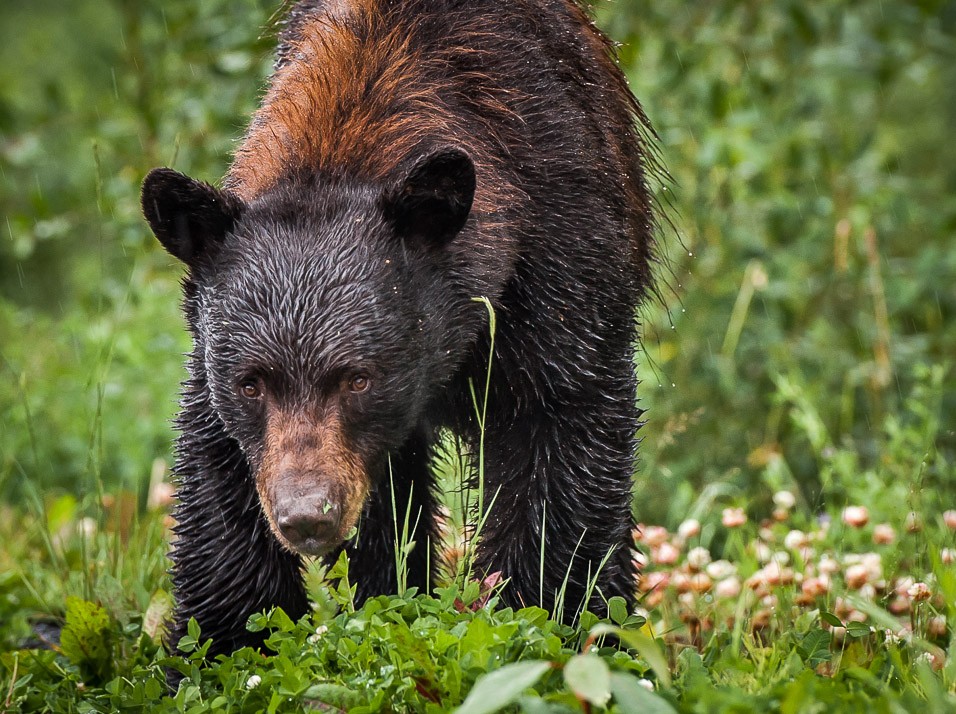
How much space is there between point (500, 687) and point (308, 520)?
92cm

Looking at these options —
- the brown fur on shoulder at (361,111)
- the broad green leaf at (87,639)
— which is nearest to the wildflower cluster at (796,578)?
the brown fur on shoulder at (361,111)

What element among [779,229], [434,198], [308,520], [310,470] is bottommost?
[308,520]

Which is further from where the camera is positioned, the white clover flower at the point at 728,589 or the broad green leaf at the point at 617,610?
the white clover flower at the point at 728,589

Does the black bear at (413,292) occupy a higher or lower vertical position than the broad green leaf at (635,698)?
higher

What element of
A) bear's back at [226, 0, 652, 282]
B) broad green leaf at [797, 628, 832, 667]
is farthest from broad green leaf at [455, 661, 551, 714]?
bear's back at [226, 0, 652, 282]

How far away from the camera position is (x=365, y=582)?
444 cm

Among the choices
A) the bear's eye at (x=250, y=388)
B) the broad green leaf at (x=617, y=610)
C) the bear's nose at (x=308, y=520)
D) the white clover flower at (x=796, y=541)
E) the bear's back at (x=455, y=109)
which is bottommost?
the white clover flower at (x=796, y=541)

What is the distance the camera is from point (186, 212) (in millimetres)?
3516

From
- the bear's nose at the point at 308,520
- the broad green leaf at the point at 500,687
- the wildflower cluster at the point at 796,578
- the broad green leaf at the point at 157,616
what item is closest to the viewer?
the broad green leaf at the point at 500,687

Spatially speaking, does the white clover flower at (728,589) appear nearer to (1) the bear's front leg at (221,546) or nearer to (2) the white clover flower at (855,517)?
(2) the white clover flower at (855,517)

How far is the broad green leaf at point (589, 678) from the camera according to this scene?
2328 millimetres

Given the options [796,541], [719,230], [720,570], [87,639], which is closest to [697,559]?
[720,570]

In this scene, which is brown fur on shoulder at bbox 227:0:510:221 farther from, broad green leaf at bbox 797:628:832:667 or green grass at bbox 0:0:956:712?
broad green leaf at bbox 797:628:832:667

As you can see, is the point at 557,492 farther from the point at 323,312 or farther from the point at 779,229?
the point at 779,229
